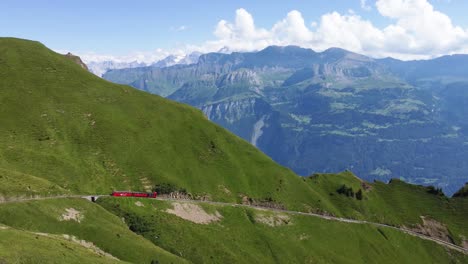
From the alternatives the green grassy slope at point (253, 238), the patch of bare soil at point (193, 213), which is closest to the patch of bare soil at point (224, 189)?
the green grassy slope at point (253, 238)

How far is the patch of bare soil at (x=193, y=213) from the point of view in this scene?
16088 centimetres

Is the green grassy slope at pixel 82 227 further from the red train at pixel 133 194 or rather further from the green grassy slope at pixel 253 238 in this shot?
the red train at pixel 133 194

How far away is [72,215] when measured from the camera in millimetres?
124812

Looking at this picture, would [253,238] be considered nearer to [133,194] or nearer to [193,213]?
[193,213]

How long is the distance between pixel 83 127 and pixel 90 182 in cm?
4156

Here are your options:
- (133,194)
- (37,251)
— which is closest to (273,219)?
(133,194)

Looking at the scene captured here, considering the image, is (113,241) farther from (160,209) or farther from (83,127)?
(83,127)

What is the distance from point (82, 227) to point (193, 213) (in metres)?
53.4

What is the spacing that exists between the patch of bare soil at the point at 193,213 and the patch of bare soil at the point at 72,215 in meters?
39.7

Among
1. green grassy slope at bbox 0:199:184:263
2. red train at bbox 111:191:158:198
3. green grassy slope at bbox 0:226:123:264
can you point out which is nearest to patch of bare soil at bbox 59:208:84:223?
green grassy slope at bbox 0:199:184:263

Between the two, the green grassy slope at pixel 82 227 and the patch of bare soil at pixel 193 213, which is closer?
the green grassy slope at pixel 82 227

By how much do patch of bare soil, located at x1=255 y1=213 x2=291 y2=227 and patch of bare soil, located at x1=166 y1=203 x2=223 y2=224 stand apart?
20320mm

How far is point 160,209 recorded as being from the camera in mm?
157875

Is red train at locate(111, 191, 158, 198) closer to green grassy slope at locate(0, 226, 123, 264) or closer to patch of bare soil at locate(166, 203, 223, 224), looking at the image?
patch of bare soil at locate(166, 203, 223, 224)
